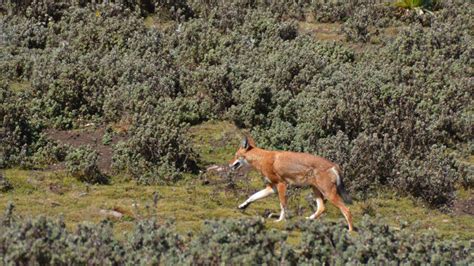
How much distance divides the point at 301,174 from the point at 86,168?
425 cm

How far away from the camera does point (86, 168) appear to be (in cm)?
1712

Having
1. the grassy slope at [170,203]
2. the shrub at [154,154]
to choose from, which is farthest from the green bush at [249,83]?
the grassy slope at [170,203]

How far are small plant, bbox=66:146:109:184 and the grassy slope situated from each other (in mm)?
164

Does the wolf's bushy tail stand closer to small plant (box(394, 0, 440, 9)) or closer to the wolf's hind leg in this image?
the wolf's hind leg

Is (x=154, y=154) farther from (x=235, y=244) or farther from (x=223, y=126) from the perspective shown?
Result: (x=235, y=244)

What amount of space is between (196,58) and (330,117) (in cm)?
538

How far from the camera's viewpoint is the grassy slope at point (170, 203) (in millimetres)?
14977

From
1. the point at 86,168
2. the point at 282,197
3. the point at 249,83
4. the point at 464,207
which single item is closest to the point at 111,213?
the point at 86,168

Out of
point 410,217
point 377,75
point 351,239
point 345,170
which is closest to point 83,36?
point 377,75

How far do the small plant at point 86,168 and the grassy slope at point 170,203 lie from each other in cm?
16

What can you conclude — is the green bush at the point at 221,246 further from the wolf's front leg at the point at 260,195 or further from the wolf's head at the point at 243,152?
the wolf's head at the point at 243,152

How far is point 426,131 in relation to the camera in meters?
20.2

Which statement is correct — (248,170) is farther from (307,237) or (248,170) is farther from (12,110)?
(307,237)

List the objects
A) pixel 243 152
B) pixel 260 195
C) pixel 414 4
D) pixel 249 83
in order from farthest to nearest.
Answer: pixel 414 4 < pixel 249 83 < pixel 243 152 < pixel 260 195
